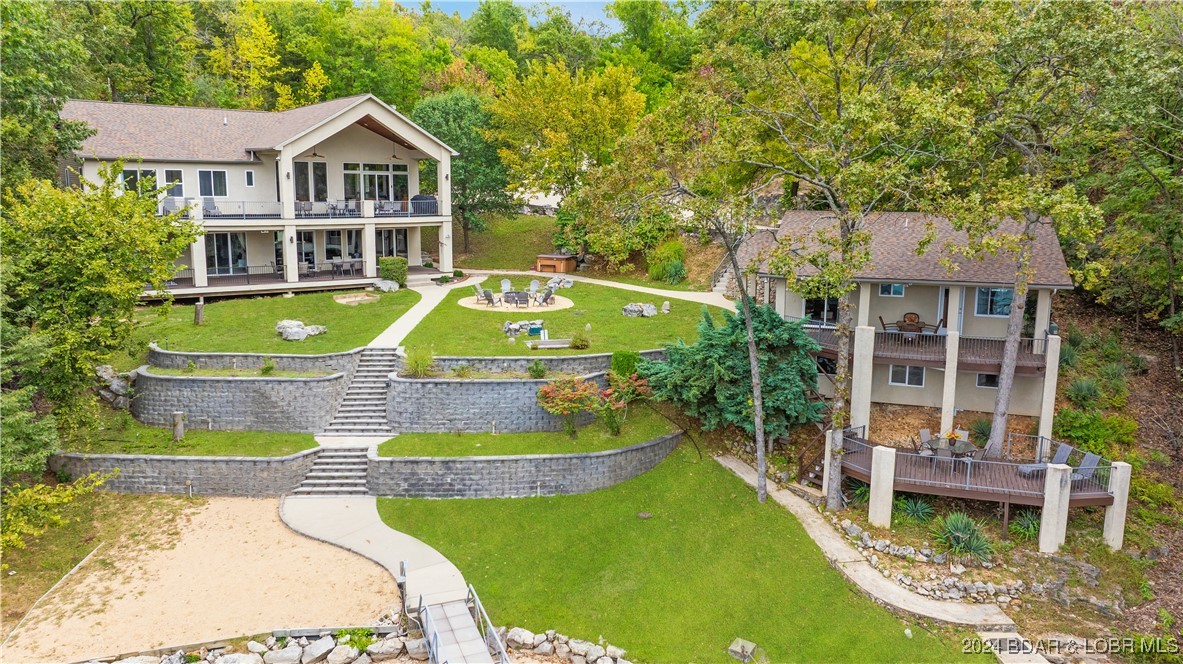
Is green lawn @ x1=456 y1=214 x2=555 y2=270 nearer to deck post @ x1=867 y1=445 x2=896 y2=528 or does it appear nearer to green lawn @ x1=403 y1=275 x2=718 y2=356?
green lawn @ x1=403 y1=275 x2=718 y2=356

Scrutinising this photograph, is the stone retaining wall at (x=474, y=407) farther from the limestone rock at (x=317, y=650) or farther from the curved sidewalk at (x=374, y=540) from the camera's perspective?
the limestone rock at (x=317, y=650)

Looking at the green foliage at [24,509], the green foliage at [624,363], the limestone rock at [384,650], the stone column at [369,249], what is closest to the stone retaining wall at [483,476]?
the green foliage at [624,363]

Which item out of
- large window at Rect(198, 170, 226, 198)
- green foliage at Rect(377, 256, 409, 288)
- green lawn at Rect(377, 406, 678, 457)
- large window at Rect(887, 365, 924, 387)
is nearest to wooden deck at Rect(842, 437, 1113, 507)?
large window at Rect(887, 365, 924, 387)

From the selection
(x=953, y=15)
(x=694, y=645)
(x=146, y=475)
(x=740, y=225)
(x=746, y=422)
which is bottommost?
(x=694, y=645)

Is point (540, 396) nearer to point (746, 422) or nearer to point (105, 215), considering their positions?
point (746, 422)

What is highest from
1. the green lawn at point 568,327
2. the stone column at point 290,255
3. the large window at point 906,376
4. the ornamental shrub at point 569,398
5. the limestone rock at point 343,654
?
Answer: the stone column at point 290,255

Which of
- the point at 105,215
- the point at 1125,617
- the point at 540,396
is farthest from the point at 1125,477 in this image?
the point at 105,215
